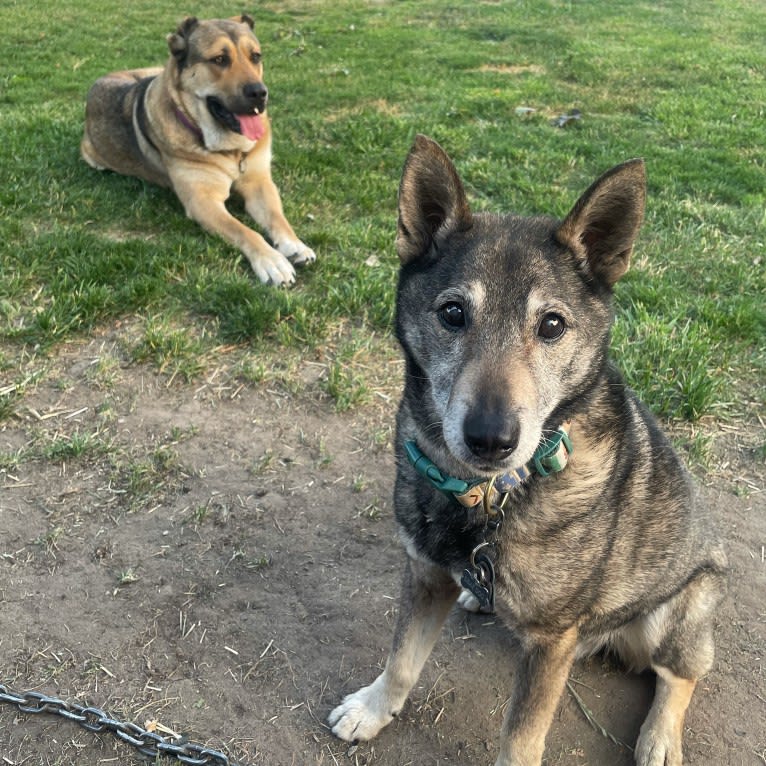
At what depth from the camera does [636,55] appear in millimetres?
11805

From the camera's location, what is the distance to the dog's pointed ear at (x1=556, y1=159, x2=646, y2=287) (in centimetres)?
234

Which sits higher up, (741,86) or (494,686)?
(741,86)

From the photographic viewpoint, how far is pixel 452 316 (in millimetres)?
2391

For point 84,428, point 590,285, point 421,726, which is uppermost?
point 590,285

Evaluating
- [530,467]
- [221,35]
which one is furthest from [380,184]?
[530,467]

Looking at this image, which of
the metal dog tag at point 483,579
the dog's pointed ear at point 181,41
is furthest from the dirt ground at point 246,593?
the dog's pointed ear at point 181,41

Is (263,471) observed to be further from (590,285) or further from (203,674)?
(590,285)

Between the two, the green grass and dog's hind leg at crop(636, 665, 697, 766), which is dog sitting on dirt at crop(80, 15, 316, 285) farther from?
dog's hind leg at crop(636, 665, 697, 766)

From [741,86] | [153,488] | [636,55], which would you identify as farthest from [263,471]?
[636,55]

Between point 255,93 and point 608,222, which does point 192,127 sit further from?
point 608,222

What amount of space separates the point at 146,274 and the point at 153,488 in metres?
2.05

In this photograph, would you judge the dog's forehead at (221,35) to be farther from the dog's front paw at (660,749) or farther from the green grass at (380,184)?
the dog's front paw at (660,749)

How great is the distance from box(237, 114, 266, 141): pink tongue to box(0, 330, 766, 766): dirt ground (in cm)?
308

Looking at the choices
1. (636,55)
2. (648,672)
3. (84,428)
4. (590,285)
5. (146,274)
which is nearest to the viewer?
(590,285)
